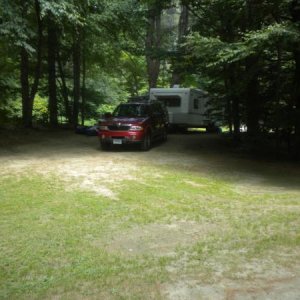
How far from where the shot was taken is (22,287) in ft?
13.5

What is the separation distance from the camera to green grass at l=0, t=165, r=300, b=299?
14.0 feet

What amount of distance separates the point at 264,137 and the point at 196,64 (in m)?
3.90

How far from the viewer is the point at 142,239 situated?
557 centimetres

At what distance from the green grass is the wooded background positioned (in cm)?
446

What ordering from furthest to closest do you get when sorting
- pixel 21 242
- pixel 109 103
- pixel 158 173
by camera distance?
1. pixel 109 103
2. pixel 158 173
3. pixel 21 242

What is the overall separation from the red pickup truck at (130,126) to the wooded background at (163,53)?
2.66m

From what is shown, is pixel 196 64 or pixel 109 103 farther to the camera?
pixel 109 103

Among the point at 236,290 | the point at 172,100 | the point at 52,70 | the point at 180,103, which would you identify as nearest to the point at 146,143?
the point at 180,103

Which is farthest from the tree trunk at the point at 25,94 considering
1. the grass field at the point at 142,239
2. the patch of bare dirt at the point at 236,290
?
the patch of bare dirt at the point at 236,290

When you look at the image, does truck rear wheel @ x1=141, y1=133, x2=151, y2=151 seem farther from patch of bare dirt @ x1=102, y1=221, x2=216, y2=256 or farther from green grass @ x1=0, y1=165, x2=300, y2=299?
patch of bare dirt @ x1=102, y1=221, x2=216, y2=256

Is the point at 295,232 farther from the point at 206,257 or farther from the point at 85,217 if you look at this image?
the point at 85,217

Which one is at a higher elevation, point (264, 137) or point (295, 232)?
point (264, 137)

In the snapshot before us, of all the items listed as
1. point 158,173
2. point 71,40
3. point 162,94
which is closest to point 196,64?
point 162,94

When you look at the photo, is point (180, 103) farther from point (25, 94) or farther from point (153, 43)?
point (153, 43)
